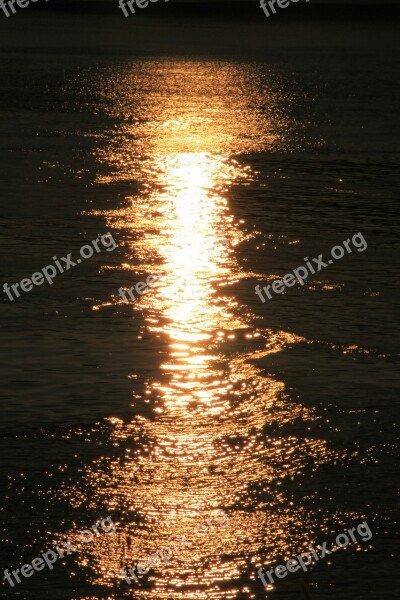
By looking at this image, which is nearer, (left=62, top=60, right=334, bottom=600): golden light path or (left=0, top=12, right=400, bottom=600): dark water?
(left=62, top=60, right=334, bottom=600): golden light path

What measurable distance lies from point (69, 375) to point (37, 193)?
5269 mm

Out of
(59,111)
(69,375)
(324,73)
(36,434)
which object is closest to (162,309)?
(69,375)

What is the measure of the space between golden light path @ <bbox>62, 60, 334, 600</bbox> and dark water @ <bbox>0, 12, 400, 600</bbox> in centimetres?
1

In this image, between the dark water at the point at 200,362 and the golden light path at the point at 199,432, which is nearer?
the golden light path at the point at 199,432

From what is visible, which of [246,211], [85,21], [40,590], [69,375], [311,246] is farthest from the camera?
[85,21]

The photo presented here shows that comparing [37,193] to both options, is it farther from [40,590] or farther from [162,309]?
[40,590]

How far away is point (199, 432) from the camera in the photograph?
5953mm

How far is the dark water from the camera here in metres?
4.87

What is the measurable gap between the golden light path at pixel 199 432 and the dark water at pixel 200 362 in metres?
0.01

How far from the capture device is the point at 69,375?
6672 mm

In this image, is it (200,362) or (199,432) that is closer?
(199,432)

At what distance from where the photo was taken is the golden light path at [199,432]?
187 inches

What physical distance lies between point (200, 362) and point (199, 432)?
99cm

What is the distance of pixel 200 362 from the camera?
22.7 feet
